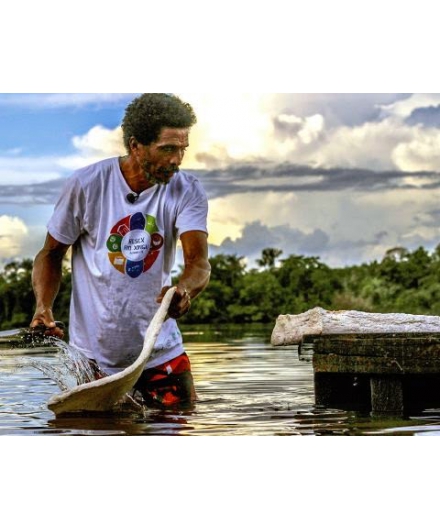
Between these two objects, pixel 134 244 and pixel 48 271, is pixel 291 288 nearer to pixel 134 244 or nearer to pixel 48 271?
pixel 134 244

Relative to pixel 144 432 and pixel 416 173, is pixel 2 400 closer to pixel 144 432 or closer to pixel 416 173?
pixel 144 432

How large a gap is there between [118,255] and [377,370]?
1.53 m

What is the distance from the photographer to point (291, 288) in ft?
28.1

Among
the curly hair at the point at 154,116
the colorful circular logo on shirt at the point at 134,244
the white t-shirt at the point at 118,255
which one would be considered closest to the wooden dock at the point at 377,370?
the white t-shirt at the point at 118,255

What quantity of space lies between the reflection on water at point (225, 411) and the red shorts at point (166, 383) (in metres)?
0.13

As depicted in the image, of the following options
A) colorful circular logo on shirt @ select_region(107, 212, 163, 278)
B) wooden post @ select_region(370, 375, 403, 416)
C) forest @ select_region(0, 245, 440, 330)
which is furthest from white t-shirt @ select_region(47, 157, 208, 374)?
wooden post @ select_region(370, 375, 403, 416)

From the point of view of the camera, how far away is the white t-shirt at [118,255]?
5.54 metres

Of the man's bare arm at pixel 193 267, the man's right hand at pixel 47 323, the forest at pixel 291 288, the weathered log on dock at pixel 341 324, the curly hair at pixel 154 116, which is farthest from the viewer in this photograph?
the forest at pixel 291 288

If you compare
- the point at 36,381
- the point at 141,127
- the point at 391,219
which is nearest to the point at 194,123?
the point at 141,127

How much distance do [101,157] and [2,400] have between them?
164 cm

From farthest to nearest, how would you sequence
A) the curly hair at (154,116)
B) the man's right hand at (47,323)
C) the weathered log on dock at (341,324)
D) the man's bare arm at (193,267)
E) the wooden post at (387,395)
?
the weathered log on dock at (341,324) → the wooden post at (387,395) → the curly hair at (154,116) → the man's right hand at (47,323) → the man's bare arm at (193,267)

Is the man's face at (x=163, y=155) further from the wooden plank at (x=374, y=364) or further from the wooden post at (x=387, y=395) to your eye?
the wooden post at (x=387, y=395)

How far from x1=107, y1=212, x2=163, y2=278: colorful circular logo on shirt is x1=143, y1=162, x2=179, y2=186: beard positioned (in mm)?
183

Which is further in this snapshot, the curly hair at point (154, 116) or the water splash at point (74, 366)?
the curly hair at point (154, 116)
